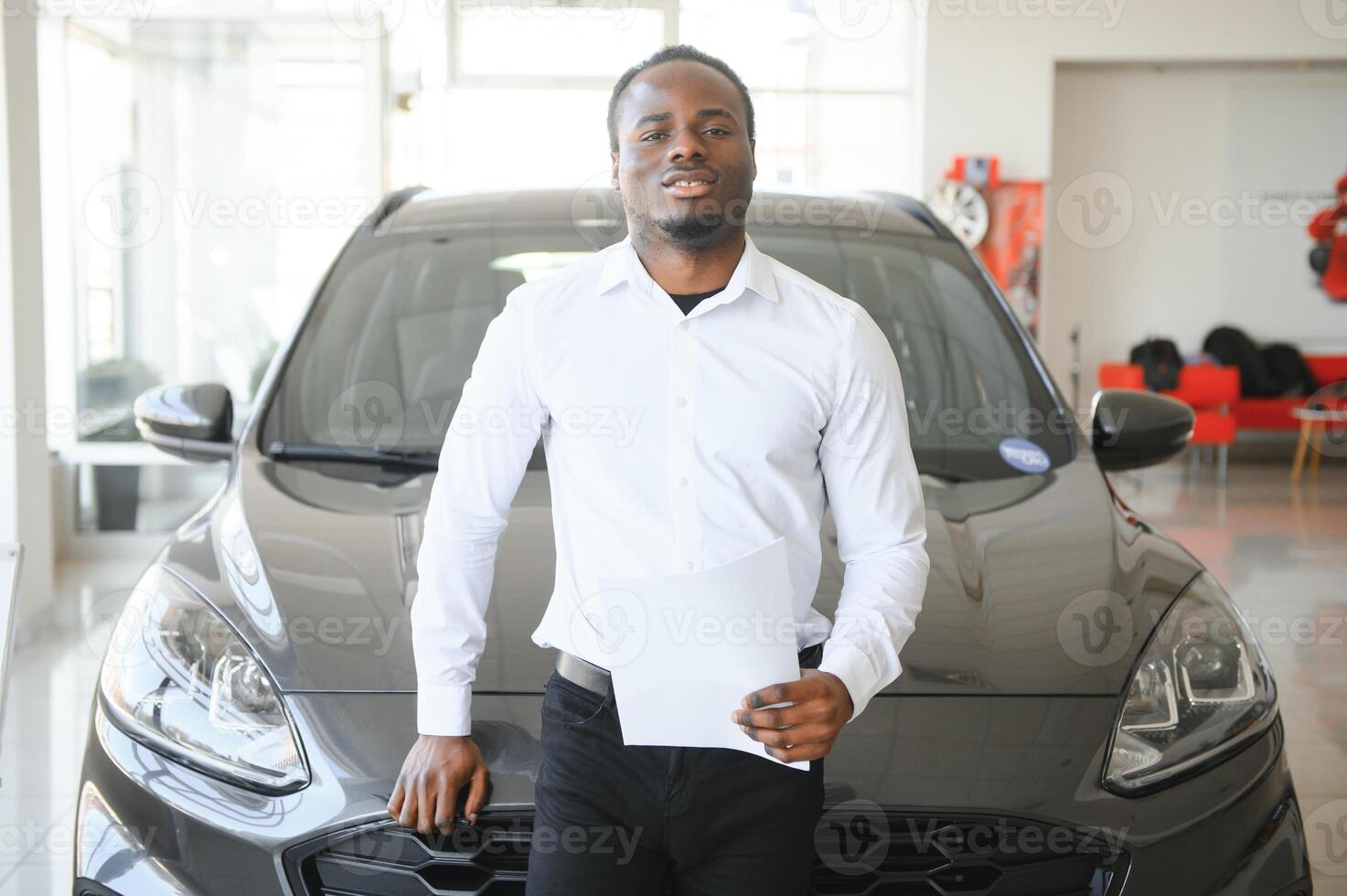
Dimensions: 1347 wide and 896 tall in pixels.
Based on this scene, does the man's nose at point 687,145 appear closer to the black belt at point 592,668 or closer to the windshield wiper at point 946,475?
the black belt at point 592,668

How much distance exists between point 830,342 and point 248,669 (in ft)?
2.71

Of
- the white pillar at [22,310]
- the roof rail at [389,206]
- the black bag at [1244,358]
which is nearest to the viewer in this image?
the roof rail at [389,206]

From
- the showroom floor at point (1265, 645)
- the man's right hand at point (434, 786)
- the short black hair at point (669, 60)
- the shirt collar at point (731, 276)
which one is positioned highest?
the short black hair at point (669, 60)

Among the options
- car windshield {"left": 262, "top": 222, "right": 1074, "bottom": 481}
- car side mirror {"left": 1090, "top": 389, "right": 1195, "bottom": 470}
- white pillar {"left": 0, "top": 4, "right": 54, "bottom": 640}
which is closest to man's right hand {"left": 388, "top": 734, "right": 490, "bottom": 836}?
car windshield {"left": 262, "top": 222, "right": 1074, "bottom": 481}

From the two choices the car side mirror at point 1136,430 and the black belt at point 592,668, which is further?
the car side mirror at point 1136,430

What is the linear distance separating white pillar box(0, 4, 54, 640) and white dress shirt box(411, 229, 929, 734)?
12.1 feet

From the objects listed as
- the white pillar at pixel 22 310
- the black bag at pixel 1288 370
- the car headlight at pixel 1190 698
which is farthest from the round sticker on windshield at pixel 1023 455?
the black bag at pixel 1288 370

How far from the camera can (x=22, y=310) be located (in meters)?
4.55

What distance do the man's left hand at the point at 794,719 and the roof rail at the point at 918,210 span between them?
5.38ft

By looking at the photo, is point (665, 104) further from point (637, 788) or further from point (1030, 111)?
point (1030, 111)

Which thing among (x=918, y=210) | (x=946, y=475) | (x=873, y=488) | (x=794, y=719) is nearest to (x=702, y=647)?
(x=794, y=719)

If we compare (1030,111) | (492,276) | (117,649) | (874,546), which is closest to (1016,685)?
(874,546)

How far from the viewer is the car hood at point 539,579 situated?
1.62 metres

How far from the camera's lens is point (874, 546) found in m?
1.38
